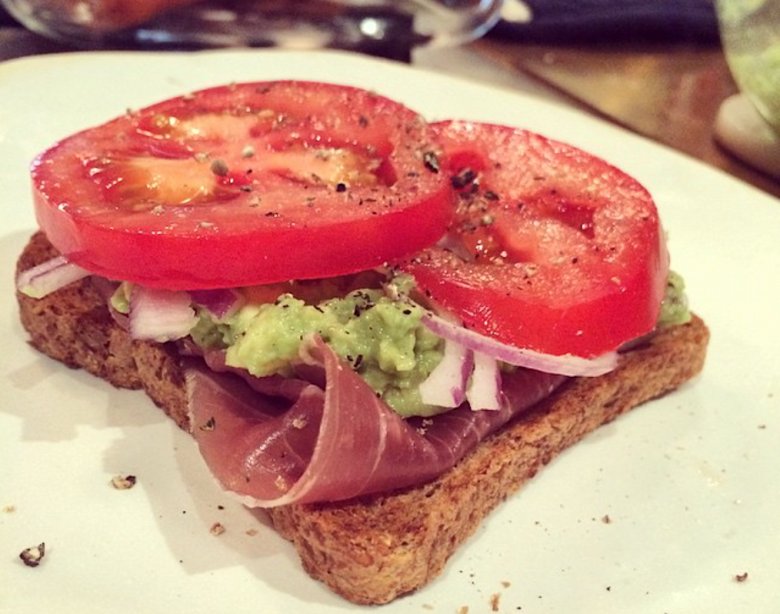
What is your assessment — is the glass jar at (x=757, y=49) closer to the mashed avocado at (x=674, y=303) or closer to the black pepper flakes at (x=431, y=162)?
the mashed avocado at (x=674, y=303)

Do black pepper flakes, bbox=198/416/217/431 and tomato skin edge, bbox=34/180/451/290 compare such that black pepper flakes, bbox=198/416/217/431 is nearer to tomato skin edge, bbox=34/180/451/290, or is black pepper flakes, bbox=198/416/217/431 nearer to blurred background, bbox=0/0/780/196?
tomato skin edge, bbox=34/180/451/290

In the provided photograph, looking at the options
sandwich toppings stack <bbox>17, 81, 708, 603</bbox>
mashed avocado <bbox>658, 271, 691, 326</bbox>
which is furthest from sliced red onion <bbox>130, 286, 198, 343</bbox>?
mashed avocado <bbox>658, 271, 691, 326</bbox>

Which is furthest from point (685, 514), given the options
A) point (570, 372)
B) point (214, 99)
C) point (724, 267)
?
point (214, 99)

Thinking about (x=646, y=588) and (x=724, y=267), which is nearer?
(x=646, y=588)

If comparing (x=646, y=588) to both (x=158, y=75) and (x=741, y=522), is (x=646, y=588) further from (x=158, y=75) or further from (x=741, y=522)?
(x=158, y=75)

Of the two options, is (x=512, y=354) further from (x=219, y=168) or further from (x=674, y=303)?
(x=219, y=168)

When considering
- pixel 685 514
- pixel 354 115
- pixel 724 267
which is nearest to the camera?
pixel 685 514

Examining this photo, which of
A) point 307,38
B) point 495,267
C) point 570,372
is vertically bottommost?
point 307,38
